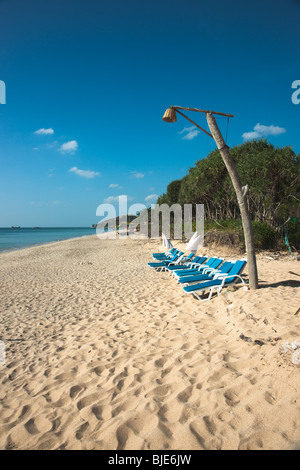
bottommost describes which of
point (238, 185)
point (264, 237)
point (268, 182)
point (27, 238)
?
point (27, 238)

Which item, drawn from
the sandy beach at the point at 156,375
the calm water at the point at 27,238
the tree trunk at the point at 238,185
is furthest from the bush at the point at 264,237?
the calm water at the point at 27,238

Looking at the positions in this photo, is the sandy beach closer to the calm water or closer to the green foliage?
the green foliage

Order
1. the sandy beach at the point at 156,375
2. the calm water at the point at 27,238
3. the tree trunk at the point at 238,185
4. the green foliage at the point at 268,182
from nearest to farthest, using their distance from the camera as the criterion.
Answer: the sandy beach at the point at 156,375
the tree trunk at the point at 238,185
the green foliage at the point at 268,182
the calm water at the point at 27,238

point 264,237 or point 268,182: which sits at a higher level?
point 268,182

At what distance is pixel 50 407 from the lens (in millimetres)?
2578

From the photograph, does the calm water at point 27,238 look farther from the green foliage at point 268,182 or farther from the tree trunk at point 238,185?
the tree trunk at point 238,185

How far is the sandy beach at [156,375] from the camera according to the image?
2.08 metres

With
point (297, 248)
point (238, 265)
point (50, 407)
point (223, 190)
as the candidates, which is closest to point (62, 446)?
point (50, 407)

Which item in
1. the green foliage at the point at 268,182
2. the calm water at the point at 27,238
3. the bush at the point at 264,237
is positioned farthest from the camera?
the calm water at the point at 27,238

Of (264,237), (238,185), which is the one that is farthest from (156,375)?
(264,237)

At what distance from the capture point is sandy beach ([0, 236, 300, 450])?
6.82ft

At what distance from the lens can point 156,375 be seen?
2918 mm

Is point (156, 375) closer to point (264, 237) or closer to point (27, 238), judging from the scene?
point (264, 237)
